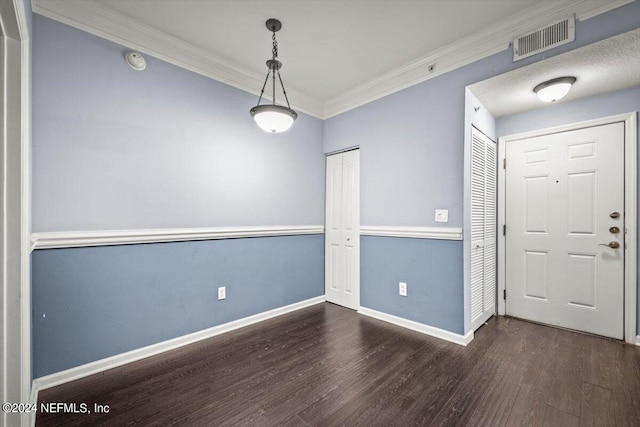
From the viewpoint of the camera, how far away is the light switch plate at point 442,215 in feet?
8.49

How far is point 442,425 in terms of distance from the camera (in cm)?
153

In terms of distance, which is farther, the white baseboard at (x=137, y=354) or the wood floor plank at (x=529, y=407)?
the white baseboard at (x=137, y=354)

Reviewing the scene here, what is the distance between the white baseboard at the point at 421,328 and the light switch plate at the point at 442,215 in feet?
3.53

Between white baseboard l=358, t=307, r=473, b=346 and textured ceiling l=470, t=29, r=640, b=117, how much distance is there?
2326mm

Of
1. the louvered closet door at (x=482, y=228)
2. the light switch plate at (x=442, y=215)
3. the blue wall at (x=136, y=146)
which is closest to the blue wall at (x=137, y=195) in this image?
the blue wall at (x=136, y=146)

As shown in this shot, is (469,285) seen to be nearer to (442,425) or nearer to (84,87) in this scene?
(442,425)

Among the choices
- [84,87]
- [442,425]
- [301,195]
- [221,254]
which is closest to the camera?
[442,425]

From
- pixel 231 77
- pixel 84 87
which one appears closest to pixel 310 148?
pixel 231 77

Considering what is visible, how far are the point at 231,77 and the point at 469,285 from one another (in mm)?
3172

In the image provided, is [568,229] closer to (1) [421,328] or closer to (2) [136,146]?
(1) [421,328]

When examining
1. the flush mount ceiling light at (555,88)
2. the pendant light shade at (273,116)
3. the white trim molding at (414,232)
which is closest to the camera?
the pendant light shade at (273,116)

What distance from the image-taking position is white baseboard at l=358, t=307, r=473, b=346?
2.50 m

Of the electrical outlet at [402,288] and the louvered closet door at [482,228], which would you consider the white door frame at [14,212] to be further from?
the louvered closet door at [482,228]

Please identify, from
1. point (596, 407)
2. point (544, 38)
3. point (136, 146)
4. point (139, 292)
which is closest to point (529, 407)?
point (596, 407)
